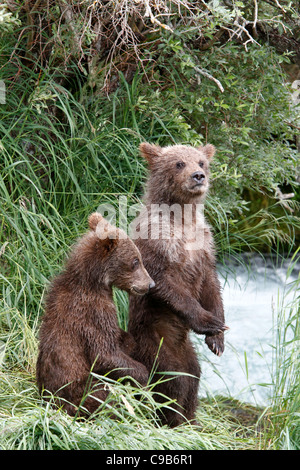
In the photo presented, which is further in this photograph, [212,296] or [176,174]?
[212,296]

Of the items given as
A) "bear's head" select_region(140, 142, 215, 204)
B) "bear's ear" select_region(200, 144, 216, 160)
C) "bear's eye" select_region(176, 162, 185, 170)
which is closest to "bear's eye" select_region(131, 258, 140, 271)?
"bear's head" select_region(140, 142, 215, 204)

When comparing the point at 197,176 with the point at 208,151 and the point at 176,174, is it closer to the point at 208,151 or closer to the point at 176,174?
the point at 176,174

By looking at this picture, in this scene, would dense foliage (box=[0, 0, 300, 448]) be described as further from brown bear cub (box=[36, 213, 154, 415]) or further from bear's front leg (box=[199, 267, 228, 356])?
brown bear cub (box=[36, 213, 154, 415])

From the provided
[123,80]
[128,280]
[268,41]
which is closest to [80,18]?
[123,80]

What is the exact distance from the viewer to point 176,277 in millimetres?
5035

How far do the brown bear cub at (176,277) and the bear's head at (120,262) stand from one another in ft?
0.74

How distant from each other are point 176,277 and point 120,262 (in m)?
0.47

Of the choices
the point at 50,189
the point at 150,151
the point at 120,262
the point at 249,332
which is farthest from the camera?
the point at 249,332

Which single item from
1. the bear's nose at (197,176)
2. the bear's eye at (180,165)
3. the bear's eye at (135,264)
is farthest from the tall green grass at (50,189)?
the bear's nose at (197,176)

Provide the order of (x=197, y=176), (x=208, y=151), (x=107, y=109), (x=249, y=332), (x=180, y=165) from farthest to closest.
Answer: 1. (x=249, y=332)
2. (x=107, y=109)
3. (x=208, y=151)
4. (x=180, y=165)
5. (x=197, y=176)

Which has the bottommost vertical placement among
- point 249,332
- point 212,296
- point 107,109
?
point 249,332

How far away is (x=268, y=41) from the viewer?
24.3 feet

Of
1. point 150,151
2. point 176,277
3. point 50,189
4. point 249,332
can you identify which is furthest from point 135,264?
point 249,332

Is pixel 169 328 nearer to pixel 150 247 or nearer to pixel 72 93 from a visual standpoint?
pixel 150 247
